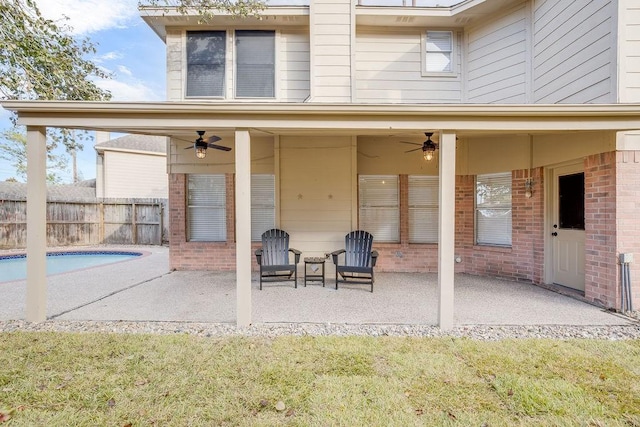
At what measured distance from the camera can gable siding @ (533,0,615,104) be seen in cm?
411

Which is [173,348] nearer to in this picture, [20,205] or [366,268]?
[366,268]

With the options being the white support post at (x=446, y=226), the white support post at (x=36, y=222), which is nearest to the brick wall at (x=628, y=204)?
the white support post at (x=446, y=226)

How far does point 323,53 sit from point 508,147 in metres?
3.90

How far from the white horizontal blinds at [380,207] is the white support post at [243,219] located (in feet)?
11.0

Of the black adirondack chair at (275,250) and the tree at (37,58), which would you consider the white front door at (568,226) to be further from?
the tree at (37,58)

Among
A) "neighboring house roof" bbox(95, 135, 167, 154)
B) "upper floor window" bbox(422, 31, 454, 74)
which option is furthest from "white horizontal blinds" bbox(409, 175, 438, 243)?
"neighboring house roof" bbox(95, 135, 167, 154)

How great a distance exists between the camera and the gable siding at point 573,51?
13.5 feet

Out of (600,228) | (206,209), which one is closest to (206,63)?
(206,209)

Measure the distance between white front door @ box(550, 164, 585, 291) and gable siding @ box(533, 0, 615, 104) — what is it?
1.15m

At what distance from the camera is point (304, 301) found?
4.54 meters

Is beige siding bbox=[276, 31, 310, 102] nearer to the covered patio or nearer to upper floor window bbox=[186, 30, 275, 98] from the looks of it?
upper floor window bbox=[186, 30, 275, 98]

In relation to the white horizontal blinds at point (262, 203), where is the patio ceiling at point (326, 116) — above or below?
above

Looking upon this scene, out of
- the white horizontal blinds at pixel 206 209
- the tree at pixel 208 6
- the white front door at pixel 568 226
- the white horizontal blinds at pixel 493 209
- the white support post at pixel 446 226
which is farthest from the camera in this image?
the white horizontal blinds at pixel 206 209

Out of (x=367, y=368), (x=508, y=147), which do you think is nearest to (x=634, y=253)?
(x=508, y=147)
